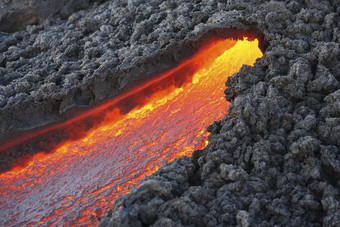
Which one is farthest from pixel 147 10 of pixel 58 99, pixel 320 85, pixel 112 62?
pixel 320 85

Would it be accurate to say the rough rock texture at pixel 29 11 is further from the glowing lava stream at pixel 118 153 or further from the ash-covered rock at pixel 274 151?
the ash-covered rock at pixel 274 151

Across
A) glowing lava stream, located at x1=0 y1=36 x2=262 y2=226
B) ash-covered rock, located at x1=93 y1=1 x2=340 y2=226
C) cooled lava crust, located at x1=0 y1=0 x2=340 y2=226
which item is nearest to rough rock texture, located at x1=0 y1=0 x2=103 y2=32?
cooled lava crust, located at x1=0 y1=0 x2=340 y2=226

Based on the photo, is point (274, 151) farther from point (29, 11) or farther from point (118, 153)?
point (29, 11)

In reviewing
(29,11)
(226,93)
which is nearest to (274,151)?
(226,93)

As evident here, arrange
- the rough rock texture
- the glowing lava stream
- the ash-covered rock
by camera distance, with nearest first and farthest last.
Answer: the ash-covered rock
the glowing lava stream
the rough rock texture

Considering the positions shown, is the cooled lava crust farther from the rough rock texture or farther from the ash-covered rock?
the rough rock texture

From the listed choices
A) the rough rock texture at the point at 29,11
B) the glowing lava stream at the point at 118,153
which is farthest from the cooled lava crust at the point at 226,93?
the glowing lava stream at the point at 118,153
